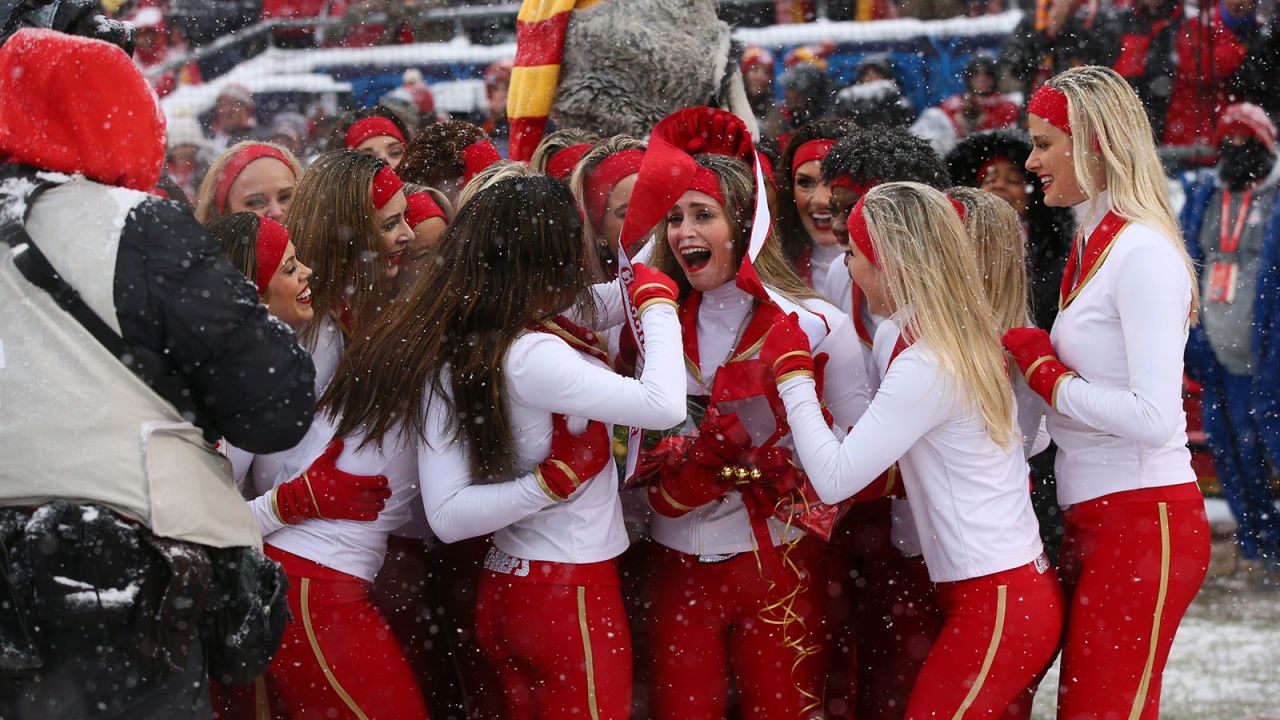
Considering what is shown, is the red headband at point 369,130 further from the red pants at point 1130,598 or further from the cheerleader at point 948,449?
the red pants at point 1130,598

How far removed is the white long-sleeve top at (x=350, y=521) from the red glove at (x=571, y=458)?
38 centimetres

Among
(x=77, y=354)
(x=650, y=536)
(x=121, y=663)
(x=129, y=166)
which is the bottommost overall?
(x=650, y=536)

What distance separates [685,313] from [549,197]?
59 cm

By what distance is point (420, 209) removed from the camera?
13.3 ft

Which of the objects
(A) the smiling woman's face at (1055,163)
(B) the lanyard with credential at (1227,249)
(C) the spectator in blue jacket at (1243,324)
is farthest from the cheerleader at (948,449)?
(B) the lanyard with credential at (1227,249)

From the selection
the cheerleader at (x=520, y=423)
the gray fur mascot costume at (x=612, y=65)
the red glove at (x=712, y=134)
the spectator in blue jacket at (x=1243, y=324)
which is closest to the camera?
the cheerleader at (x=520, y=423)

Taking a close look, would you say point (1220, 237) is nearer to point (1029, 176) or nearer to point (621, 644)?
point (1029, 176)

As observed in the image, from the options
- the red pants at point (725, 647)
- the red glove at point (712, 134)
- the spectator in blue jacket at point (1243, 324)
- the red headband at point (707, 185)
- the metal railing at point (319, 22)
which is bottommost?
the spectator in blue jacket at point (1243, 324)

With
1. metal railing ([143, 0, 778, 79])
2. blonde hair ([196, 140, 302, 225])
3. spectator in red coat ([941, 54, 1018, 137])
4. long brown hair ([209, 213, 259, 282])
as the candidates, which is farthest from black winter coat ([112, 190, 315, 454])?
metal railing ([143, 0, 778, 79])

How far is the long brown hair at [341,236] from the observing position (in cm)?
362

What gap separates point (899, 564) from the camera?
11.6 ft

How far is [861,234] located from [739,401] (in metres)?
0.49

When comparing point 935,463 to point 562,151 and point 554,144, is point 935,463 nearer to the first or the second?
point 562,151

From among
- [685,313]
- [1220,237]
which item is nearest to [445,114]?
[1220,237]
